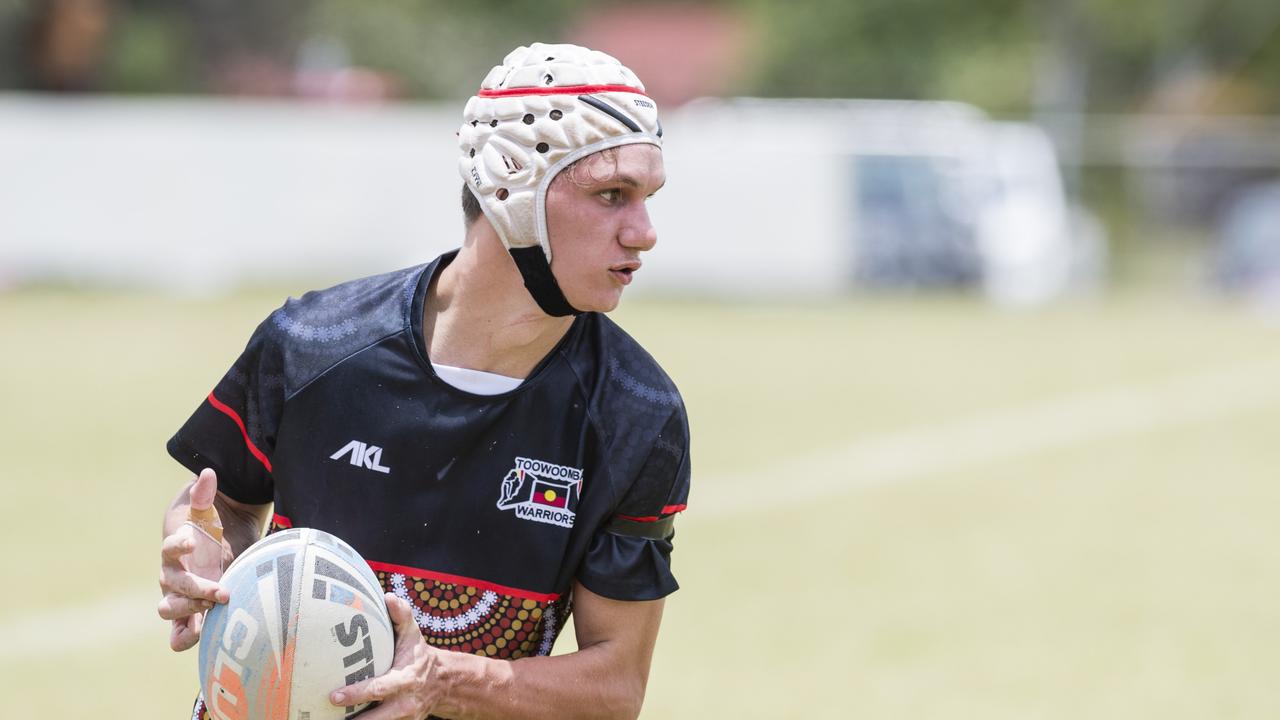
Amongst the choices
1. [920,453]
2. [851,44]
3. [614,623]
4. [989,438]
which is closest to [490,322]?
[614,623]

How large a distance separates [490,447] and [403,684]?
25.9 inches

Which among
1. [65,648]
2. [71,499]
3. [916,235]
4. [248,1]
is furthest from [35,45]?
[65,648]

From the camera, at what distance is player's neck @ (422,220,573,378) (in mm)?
4145

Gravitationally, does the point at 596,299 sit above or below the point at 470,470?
above

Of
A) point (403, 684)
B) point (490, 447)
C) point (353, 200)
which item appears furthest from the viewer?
point (353, 200)

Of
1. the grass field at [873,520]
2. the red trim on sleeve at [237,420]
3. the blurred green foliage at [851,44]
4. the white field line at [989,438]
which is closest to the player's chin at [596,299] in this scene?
the red trim on sleeve at [237,420]

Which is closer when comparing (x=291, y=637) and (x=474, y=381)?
(x=291, y=637)

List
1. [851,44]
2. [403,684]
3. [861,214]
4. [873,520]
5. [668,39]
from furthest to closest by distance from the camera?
[668,39] → [851,44] → [861,214] → [873,520] → [403,684]

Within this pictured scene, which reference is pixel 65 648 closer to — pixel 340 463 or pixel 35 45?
pixel 340 463

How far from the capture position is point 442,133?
926 inches

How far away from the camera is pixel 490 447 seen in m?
4.16

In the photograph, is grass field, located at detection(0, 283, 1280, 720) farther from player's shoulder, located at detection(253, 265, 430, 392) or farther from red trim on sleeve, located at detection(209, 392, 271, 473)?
player's shoulder, located at detection(253, 265, 430, 392)

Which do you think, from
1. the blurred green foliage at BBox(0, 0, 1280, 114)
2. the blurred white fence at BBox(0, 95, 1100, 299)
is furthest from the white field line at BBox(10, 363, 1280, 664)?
the blurred green foliage at BBox(0, 0, 1280, 114)

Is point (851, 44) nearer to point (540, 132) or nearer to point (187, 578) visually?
point (540, 132)
